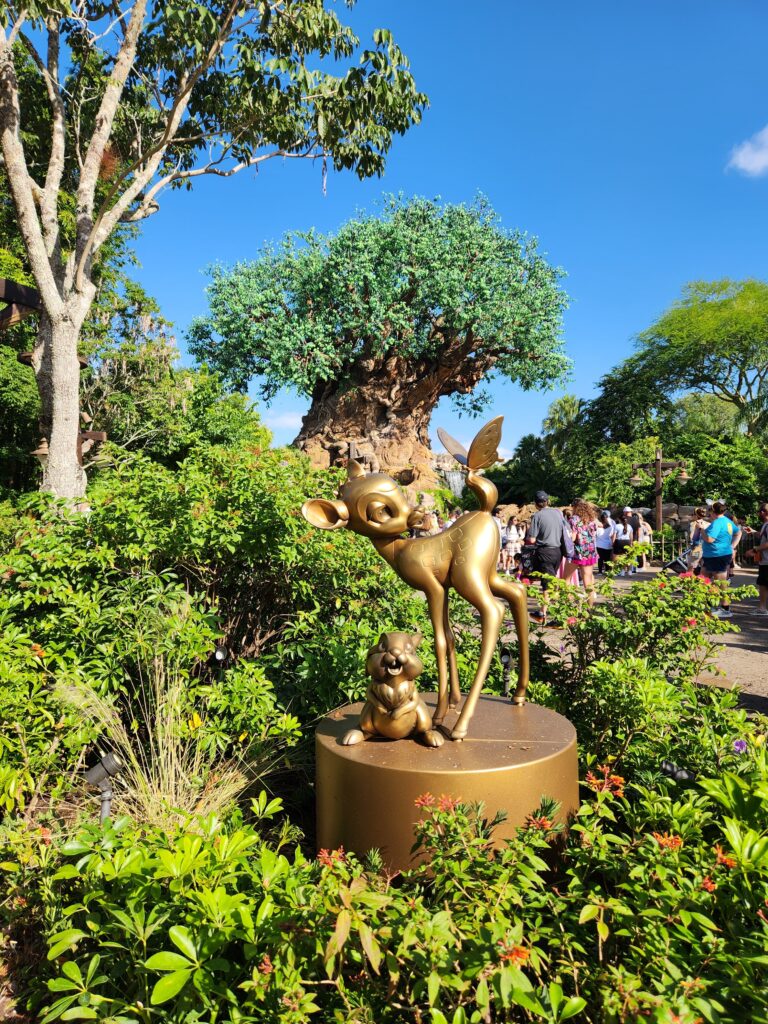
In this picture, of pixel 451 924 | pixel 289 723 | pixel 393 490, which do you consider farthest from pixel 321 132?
pixel 451 924

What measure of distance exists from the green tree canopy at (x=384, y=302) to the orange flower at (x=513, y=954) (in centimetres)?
1928

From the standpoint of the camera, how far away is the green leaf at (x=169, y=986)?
1456mm

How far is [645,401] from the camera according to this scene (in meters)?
31.4

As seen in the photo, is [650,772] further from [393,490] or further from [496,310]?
[496,310]

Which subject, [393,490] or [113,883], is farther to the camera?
[393,490]

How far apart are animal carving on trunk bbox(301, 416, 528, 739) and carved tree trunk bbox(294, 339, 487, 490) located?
1898cm

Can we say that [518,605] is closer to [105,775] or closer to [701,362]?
[105,775]

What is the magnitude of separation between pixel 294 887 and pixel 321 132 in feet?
29.8

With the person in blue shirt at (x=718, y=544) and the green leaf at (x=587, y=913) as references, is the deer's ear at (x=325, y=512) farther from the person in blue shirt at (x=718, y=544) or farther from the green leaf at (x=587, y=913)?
the person in blue shirt at (x=718, y=544)

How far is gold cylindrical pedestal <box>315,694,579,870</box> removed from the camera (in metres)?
2.27

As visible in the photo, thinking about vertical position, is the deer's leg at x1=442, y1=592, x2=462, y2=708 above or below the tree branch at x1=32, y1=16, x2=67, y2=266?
below

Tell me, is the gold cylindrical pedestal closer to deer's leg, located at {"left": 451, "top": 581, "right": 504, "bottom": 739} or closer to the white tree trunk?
deer's leg, located at {"left": 451, "top": 581, "right": 504, "bottom": 739}

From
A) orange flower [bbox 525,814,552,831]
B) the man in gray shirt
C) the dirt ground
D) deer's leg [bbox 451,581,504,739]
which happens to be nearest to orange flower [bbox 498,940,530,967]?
orange flower [bbox 525,814,552,831]

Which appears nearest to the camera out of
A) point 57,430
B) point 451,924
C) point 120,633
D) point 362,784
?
point 451,924
